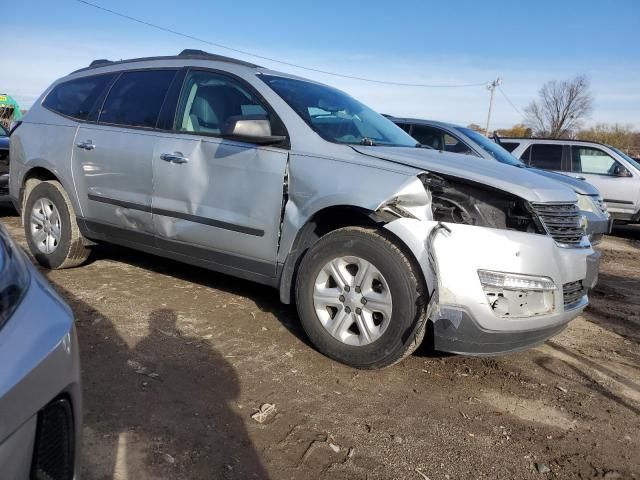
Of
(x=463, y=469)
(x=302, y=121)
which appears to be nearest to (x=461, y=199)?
(x=302, y=121)

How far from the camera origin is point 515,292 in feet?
9.75

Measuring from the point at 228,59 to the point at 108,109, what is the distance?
122 centimetres

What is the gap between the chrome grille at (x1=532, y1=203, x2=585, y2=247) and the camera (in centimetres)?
315

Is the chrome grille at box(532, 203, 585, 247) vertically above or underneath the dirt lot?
above

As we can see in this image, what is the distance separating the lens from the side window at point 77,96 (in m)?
4.76

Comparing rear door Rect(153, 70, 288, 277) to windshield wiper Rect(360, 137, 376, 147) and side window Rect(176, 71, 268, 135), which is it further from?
windshield wiper Rect(360, 137, 376, 147)

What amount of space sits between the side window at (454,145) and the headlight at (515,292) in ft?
15.0

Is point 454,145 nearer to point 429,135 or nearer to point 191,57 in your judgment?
point 429,135

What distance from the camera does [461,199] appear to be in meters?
3.21

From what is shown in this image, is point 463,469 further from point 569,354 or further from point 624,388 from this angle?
point 569,354

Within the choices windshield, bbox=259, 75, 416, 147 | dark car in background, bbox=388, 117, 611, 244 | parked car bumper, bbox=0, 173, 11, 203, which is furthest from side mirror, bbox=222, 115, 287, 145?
parked car bumper, bbox=0, 173, 11, 203

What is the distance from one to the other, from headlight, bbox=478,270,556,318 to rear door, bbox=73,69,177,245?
2.60m

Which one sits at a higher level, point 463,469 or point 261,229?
point 261,229

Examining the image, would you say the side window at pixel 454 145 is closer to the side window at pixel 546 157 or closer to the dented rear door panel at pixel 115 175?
the side window at pixel 546 157
